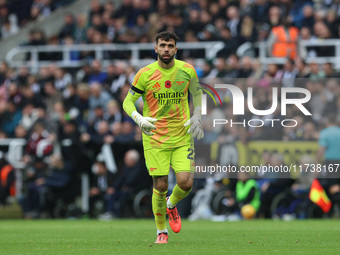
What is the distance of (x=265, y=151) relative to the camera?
16047 millimetres

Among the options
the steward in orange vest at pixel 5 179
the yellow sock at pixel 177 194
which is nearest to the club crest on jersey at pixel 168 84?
the yellow sock at pixel 177 194

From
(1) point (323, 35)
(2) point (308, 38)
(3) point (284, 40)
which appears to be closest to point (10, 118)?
(3) point (284, 40)

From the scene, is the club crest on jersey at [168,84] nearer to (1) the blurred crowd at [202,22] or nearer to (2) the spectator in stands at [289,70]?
(2) the spectator in stands at [289,70]

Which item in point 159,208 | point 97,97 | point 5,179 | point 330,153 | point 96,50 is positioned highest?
point 96,50

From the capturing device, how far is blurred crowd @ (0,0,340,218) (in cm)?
1756

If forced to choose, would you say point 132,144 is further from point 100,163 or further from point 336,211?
point 336,211

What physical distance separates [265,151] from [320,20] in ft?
22.1

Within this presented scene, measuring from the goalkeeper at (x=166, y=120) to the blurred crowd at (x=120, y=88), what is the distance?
12.5 ft

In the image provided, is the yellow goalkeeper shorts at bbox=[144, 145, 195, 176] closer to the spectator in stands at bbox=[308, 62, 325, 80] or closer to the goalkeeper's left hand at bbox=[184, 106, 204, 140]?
the goalkeeper's left hand at bbox=[184, 106, 204, 140]

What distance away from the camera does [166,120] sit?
11234 millimetres

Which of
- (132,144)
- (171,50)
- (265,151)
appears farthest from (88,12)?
(171,50)

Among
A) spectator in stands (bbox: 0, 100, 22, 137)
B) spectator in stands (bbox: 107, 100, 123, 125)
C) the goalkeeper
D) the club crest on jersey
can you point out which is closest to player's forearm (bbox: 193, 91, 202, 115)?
the goalkeeper

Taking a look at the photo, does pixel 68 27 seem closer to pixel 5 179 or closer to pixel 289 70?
pixel 5 179

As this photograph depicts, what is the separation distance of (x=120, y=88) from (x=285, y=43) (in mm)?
4175
